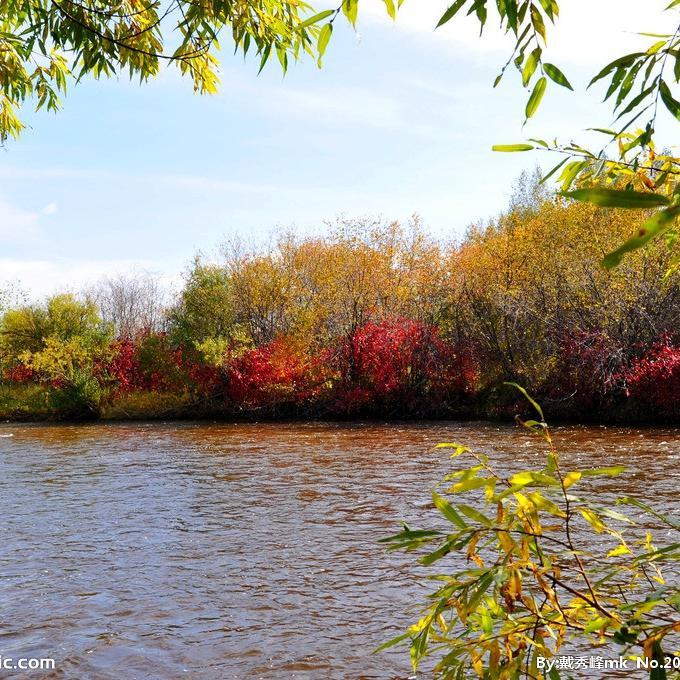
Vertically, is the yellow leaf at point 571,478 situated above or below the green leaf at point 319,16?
below

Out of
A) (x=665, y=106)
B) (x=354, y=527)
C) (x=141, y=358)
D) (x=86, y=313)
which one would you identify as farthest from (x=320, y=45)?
(x=86, y=313)

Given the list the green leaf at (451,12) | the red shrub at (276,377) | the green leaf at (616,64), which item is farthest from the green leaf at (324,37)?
the red shrub at (276,377)

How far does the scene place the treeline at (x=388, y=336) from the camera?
789 inches

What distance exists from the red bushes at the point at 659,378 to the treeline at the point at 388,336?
36 mm

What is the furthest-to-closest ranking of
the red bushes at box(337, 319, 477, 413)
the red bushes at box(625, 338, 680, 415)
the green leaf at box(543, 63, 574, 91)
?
1. the red bushes at box(337, 319, 477, 413)
2. the red bushes at box(625, 338, 680, 415)
3. the green leaf at box(543, 63, 574, 91)

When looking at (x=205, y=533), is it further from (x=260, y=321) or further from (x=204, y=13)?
(x=260, y=321)

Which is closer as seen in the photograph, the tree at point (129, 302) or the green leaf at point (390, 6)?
the green leaf at point (390, 6)

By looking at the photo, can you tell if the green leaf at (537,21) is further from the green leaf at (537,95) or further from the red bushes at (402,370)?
the red bushes at (402,370)

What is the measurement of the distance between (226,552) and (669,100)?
6.76 meters

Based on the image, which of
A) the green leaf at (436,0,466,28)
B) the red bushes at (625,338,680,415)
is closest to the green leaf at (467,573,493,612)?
the green leaf at (436,0,466,28)

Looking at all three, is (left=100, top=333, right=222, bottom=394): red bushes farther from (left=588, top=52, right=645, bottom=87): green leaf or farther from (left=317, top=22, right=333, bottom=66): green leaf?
(left=588, top=52, right=645, bottom=87): green leaf

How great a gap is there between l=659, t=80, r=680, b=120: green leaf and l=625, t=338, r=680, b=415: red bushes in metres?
18.3

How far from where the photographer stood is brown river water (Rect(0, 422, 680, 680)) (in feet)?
16.7

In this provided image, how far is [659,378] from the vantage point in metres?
18.5
